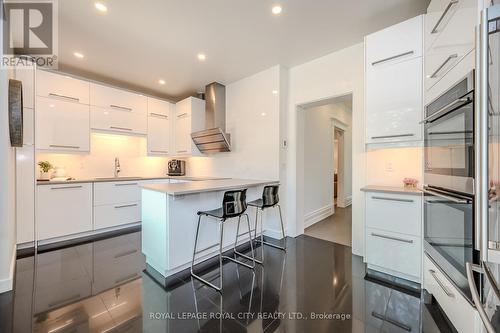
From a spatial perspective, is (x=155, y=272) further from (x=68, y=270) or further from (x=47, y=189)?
(x=47, y=189)

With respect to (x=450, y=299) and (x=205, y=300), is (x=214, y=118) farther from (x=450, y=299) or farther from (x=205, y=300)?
(x=450, y=299)

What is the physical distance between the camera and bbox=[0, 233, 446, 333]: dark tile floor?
148 cm

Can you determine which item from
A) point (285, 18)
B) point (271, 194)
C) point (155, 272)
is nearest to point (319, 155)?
point (271, 194)

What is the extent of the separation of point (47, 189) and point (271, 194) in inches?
119

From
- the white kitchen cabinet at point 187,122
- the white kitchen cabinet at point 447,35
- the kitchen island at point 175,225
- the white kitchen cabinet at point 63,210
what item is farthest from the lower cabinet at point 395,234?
the white kitchen cabinet at point 63,210

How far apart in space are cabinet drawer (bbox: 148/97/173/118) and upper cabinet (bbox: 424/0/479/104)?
4.19 meters

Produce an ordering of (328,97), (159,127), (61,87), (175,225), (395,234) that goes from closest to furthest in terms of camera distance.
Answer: (395,234)
(175,225)
(328,97)
(61,87)
(159,127)

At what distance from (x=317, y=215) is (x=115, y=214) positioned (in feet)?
12.0

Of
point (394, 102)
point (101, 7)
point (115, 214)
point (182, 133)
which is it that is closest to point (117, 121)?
point (182, 133)

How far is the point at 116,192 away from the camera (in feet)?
11.3

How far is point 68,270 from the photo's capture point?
7.29ft

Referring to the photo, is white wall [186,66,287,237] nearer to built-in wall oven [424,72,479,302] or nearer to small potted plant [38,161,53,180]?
built-in wall oven [424,72,479,302]

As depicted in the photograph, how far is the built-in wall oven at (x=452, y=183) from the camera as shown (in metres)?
1.19

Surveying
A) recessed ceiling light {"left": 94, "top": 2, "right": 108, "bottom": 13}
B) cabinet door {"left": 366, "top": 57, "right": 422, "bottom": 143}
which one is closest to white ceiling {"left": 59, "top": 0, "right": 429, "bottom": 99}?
recessed ceiling light {"left": 94, "top": 2, "right": 108, "bottom": 13}
